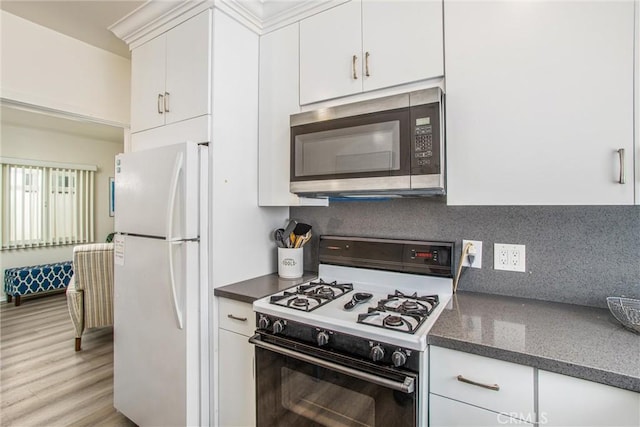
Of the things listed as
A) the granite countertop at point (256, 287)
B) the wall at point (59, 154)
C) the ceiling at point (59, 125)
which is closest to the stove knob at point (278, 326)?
the granite countertop at point (256, 287)

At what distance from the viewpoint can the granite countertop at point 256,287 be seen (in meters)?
1.54

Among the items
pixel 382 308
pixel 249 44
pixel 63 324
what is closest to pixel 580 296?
pixel 382 308

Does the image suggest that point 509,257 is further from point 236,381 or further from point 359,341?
point 236,381

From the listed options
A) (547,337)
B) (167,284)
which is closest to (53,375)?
(167,284)

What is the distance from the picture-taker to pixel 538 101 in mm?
1177

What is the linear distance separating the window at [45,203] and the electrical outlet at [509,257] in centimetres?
612

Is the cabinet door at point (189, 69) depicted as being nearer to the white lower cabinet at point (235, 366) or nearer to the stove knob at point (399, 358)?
the white lower cabinet at point (235, 366)

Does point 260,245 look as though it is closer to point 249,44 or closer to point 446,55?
point 249,44

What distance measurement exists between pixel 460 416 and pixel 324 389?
1.58ft

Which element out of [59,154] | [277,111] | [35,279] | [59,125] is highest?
[59,125]

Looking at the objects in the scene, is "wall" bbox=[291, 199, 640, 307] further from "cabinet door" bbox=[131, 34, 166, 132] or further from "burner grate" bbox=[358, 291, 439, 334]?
"cabinet door" bbox=[131, 34, 166, 132]

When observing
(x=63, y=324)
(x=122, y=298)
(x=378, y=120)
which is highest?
(x=378, y=120)

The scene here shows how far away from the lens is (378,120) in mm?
1400

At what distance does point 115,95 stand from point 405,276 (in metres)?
2.87
